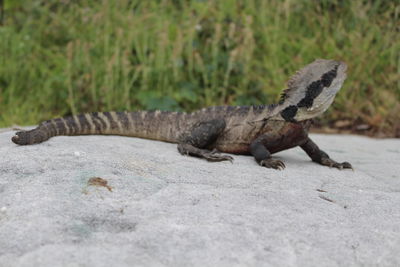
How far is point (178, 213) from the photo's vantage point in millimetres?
2414

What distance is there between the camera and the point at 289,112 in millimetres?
4195

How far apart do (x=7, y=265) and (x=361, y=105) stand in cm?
594

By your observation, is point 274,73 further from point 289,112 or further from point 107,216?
point 107,216

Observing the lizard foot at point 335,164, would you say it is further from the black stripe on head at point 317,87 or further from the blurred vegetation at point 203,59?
the blurred vegetation at point 203,59

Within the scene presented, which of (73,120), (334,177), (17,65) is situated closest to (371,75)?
(334,177)

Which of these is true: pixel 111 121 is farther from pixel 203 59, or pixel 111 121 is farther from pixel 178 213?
pixel 203 59

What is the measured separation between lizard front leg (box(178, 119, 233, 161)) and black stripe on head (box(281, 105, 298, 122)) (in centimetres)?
59

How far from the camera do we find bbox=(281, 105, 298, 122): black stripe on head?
13.7 feet

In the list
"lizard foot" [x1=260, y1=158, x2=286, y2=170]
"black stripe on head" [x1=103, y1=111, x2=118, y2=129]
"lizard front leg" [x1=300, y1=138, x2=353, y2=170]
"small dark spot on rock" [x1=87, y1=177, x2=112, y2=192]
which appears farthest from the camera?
"black stripe on head" [x1=103, y1=111, x2=118, y2=129]

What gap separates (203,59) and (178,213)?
213 inches

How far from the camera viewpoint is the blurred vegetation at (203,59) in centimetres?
702

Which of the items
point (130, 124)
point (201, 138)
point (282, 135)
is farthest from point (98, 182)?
point (130, 124)

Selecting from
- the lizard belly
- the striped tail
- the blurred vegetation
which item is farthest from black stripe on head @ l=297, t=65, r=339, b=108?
Result: the blurred vegetation

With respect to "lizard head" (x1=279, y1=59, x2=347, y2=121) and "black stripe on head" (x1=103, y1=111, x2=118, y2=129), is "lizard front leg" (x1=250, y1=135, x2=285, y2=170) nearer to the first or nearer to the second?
"lizard head" (x1=279, y1=59, x2=347, y2=121)
